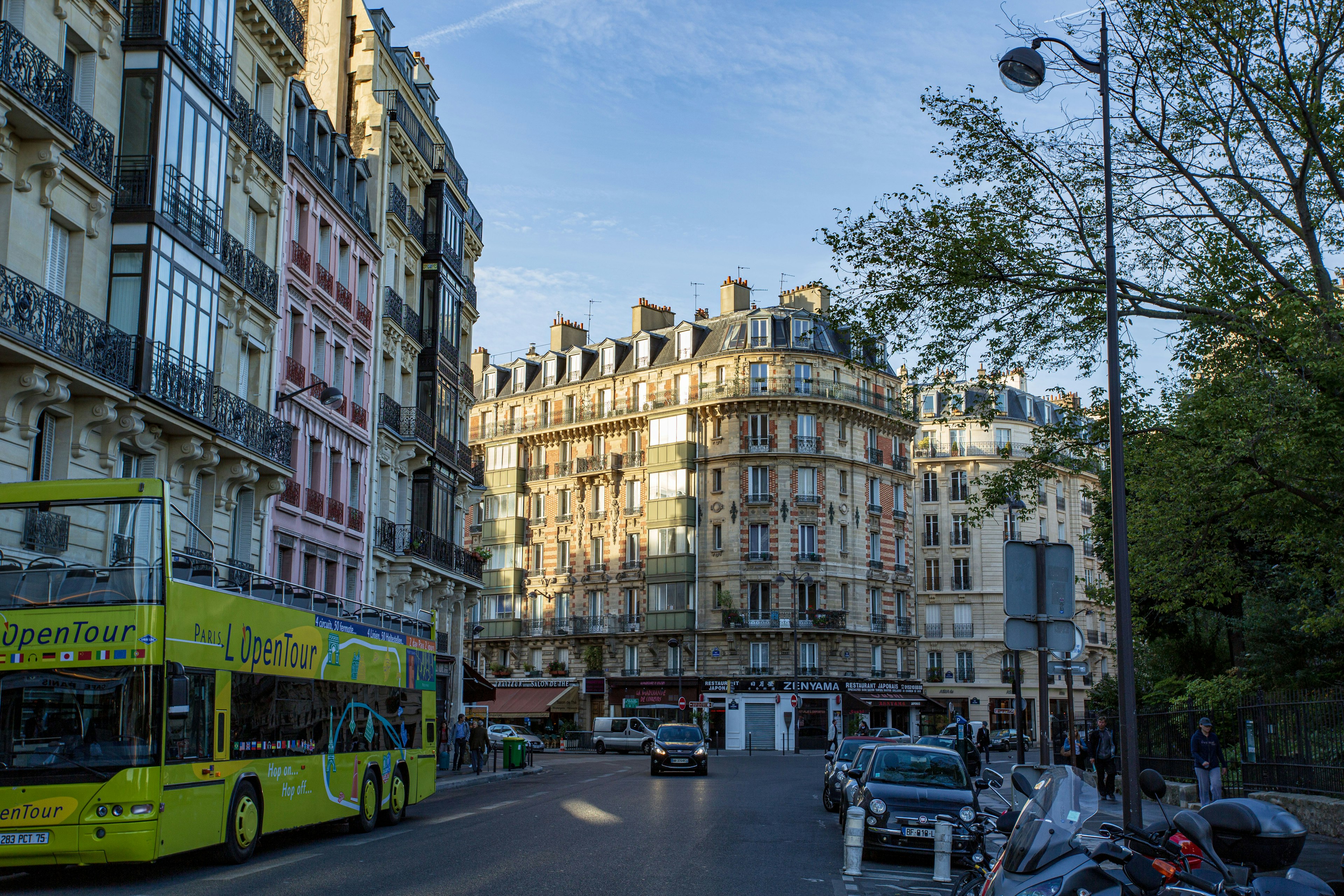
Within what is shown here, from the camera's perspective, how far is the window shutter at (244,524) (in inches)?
1059

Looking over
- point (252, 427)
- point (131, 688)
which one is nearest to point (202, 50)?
point (252, 427)

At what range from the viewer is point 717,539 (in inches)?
2547

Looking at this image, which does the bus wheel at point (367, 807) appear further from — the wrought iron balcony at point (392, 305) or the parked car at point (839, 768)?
the wrought iron balcony at point (392, 305)

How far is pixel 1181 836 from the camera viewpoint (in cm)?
563

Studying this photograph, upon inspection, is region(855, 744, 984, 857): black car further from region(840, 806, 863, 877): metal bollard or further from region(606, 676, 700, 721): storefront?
region(606, 676, 700, 721): storefront

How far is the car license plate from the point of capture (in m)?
11.2

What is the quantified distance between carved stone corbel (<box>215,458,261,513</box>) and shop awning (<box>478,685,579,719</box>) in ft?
139

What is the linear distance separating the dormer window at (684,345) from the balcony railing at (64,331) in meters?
48.7

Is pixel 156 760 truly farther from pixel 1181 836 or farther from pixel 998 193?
pixel 998 193

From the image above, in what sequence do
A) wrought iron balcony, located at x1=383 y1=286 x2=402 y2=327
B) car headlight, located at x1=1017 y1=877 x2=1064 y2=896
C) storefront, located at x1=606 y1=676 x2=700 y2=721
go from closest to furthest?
car headlight, located at x1=1017 y1=877 x2=1064 y2=896, wrought iron balcony, located at x1=383 y1=286 x2=402 y2=327, storefront, located at x1=606 y1=676 x2=700 y2=721

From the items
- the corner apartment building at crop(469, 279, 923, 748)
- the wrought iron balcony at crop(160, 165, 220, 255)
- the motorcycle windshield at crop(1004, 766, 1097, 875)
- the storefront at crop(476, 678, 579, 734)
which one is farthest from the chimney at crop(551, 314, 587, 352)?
the motorcycle windshield at crop(1004, 766, 1097, 875)

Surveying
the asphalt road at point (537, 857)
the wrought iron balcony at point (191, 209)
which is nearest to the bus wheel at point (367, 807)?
the asphalt road at point (537, 857)

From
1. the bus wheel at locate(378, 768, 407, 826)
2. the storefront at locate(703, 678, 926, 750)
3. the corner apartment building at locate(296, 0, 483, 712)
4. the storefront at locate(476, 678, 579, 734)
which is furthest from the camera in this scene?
the storefront at locate(476, 678, 579, 734)

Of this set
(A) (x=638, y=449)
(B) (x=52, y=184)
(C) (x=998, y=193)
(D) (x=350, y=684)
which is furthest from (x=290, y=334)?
(A) (x=638, y=449)
